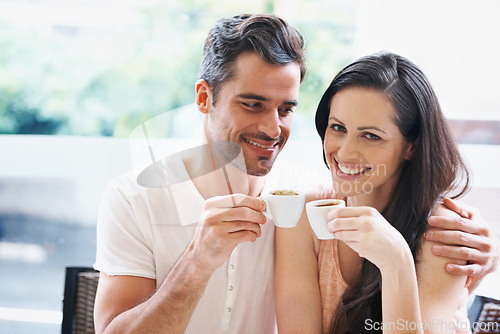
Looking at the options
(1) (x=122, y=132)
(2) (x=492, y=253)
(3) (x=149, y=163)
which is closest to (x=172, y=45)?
(1) (x=122, y=132)

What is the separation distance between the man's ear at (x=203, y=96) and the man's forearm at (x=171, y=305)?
13.1 inches

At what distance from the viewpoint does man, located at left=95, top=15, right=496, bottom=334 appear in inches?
36.3

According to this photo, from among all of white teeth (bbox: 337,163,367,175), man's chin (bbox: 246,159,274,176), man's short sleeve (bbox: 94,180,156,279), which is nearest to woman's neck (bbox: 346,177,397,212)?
white teeth (bbox: 337,163,367,175)

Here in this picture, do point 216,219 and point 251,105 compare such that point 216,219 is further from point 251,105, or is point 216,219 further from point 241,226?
point 251,105

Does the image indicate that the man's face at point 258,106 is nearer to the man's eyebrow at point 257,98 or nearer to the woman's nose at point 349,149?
the man's eyebrow at point 257,98

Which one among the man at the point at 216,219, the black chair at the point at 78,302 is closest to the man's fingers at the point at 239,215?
the man at the point at 216,219

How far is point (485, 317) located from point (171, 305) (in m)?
0.70

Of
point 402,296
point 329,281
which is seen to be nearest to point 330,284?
point 329,281

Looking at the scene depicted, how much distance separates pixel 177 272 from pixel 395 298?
0.41 meters

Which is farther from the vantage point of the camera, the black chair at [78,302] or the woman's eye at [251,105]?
the black chair at [78,302]

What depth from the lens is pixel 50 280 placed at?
2.16m

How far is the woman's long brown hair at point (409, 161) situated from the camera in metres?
0.98

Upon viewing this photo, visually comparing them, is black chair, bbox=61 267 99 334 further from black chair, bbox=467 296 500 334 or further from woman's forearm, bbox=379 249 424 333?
black chair, bbox=467 296 500 334

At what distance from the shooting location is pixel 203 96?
1079mm
